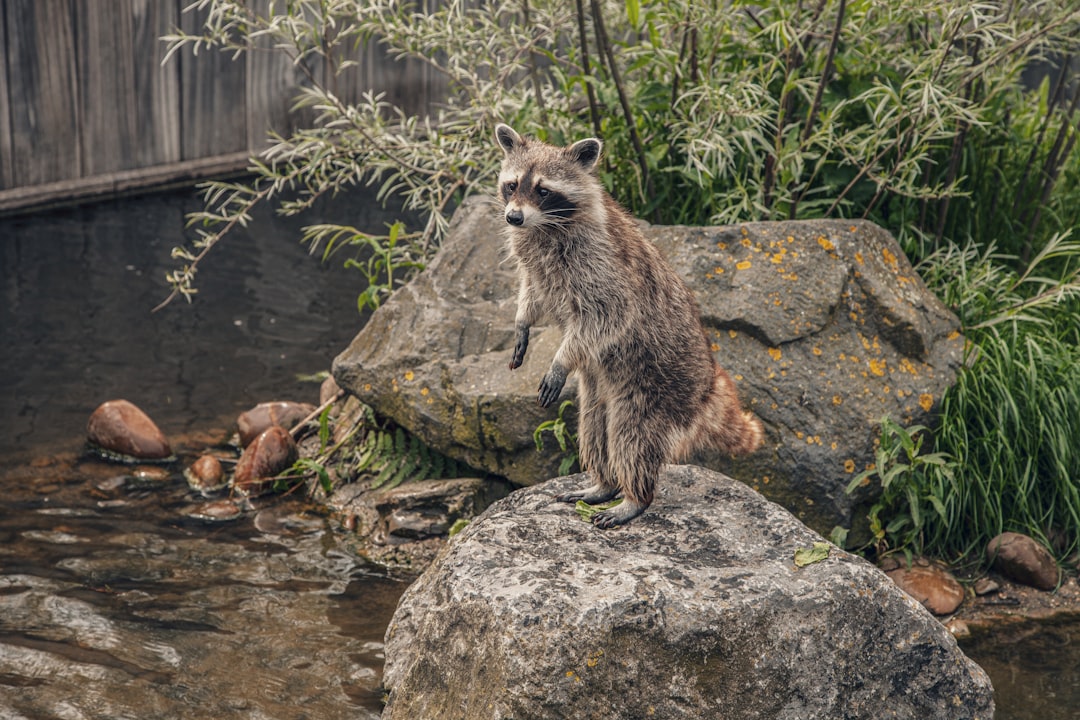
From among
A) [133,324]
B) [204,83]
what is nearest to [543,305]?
[133,324]

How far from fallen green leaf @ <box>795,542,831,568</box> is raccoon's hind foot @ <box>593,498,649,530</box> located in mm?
581

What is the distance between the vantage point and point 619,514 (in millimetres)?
4094

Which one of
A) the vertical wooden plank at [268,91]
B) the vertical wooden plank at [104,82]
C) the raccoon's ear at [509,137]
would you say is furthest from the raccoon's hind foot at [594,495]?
the vertical wooden plank at [268,91]

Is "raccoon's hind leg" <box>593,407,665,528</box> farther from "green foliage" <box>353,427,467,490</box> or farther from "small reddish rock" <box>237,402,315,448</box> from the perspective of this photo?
"small reddish rock" <box>237,402,315,448</box>

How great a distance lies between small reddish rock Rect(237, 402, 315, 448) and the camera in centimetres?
645

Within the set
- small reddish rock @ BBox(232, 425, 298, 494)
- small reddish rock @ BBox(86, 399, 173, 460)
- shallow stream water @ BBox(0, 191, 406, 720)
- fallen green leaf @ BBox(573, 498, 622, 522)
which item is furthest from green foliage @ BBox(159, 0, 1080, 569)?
shallow stream water @ BBox(0, 191, 406, 720)

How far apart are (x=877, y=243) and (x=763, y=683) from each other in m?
2.79

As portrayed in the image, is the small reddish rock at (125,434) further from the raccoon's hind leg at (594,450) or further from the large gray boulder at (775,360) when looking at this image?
the raccoon's hind leg at (594,450)

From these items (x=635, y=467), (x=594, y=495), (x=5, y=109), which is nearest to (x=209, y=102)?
(x=5, y=109)

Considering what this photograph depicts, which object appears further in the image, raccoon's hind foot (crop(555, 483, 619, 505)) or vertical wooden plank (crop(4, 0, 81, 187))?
vertical wooden plank (crop(4, 0, 81, 187))

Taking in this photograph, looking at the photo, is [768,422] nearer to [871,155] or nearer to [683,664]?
[871,155]

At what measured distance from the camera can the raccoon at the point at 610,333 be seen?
13.6 ft

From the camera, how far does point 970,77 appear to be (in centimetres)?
571

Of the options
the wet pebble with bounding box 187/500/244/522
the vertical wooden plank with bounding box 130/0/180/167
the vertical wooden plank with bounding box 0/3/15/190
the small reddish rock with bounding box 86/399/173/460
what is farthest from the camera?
the vertical wooden plank with bounding box 130/0/180/167
